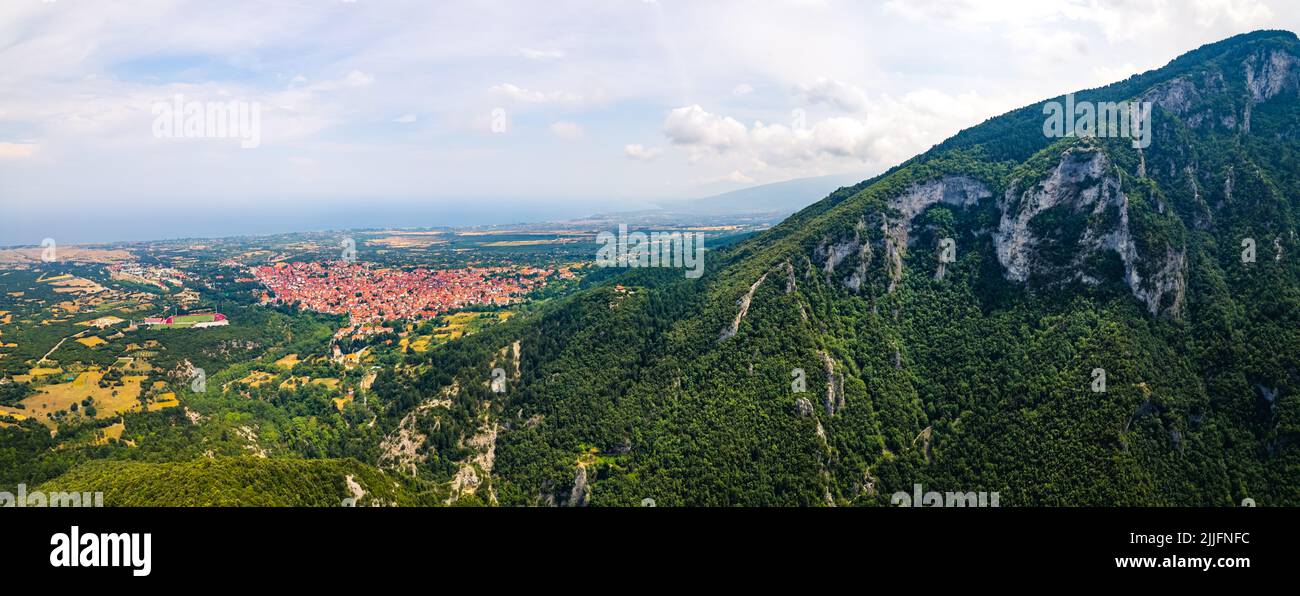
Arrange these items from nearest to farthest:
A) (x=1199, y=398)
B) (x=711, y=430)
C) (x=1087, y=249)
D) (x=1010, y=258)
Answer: (x=1199, y=398)
(x=711, y=430)
(x=1087, y=249)
(x=1010, y=258)

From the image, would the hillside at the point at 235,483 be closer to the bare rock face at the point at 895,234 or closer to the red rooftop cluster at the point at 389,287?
the bare rock face at the point at 895,234

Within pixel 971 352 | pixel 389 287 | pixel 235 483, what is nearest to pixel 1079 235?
pixel 971 352

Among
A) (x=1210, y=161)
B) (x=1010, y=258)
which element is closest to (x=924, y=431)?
(x=1010, y=258)

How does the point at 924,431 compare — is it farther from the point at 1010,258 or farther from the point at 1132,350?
the point at 1010,258

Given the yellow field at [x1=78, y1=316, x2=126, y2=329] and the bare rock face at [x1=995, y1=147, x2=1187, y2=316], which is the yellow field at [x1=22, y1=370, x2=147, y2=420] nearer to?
the yellow field at [x1=78, y1=316, x2=126, y2=329]

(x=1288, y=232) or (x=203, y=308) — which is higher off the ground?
(x=1288, y=232)

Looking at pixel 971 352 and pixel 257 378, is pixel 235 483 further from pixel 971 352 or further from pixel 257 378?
pixel 971 352

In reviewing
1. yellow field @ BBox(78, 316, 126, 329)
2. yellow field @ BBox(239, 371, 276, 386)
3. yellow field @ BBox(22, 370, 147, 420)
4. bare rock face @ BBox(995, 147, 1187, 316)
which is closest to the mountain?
bare rock face @ BBox(995, 147, 1187, 316)
